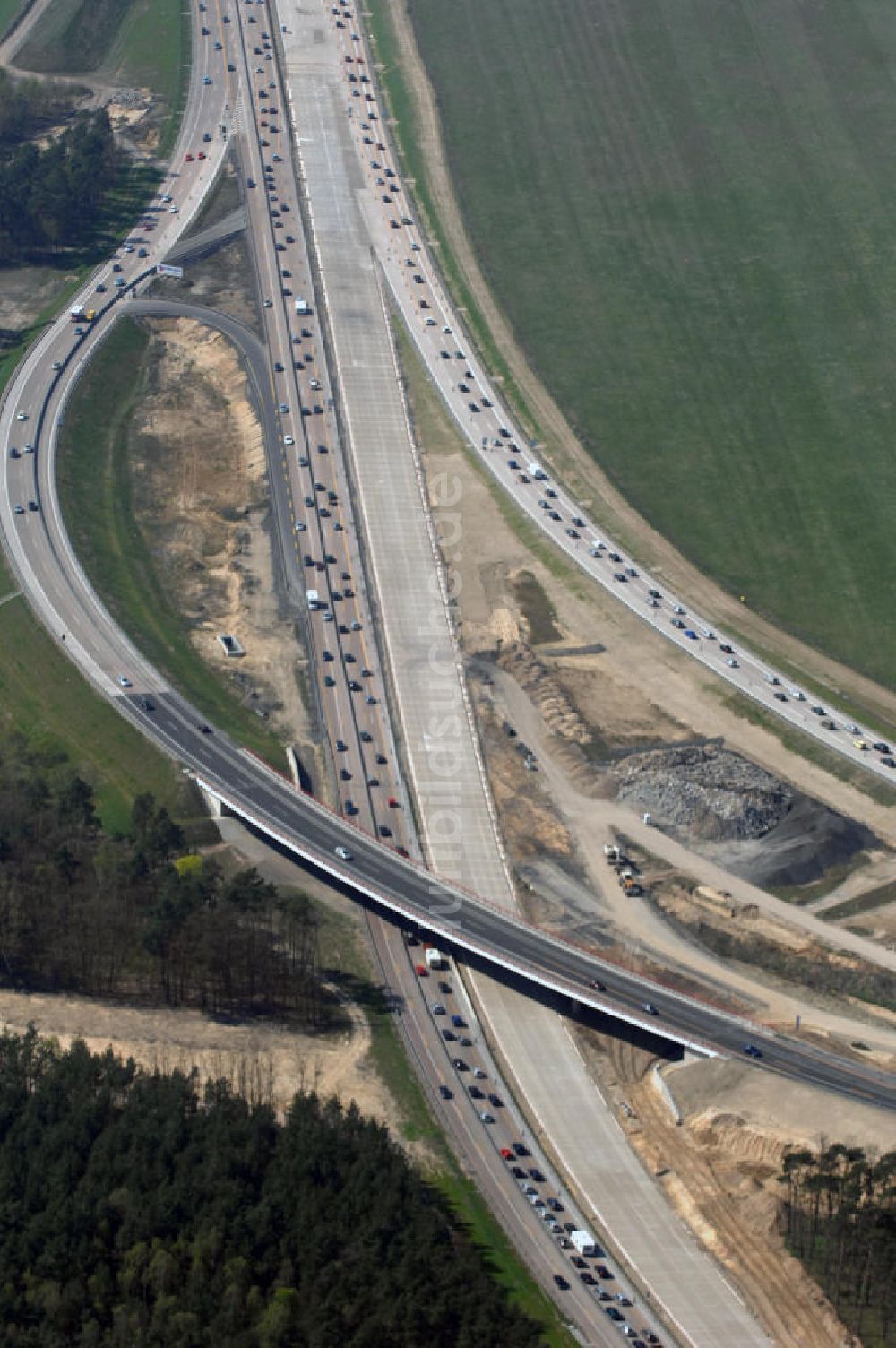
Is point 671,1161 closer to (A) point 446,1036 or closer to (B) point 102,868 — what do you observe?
(A) point 446,1036

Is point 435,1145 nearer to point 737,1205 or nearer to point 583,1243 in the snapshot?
point 583,1243

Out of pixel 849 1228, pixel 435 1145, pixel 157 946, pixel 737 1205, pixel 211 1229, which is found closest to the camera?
pixel 211 1229

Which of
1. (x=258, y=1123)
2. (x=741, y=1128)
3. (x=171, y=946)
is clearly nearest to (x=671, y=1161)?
(x=741, y=1128)

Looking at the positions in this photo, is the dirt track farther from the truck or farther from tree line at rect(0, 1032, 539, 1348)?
tree line at rect(0, 1032, 539, 1348)

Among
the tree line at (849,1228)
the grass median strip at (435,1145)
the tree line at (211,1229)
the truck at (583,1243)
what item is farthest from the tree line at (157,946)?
the tree line at (849,1228)

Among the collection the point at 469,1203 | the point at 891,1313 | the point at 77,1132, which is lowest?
the point at 891,1313

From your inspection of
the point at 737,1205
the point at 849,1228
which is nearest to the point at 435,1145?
the point at 737,1205

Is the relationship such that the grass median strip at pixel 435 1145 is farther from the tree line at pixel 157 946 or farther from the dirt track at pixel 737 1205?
the dirt track at pixel 737 1205
